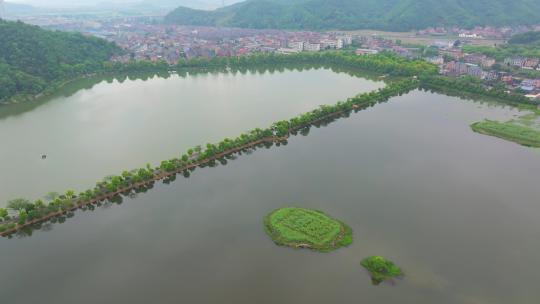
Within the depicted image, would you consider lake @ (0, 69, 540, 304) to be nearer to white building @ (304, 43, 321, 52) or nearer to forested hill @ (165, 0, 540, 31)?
white building @ (304, 43, 321, 52)

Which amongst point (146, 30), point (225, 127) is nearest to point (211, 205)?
point (225, 127)

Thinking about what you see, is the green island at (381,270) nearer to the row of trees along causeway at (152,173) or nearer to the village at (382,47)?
the row of trees along causeway at (152,173)

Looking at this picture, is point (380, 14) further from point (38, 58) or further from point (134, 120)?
point (134, 120)

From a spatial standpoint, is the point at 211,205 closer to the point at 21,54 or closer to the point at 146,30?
the point at 21,54

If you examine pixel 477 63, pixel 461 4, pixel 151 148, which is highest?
pixel 461 4

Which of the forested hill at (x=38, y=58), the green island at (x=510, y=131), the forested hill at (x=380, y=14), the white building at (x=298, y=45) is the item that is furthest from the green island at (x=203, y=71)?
the forested hill at (x=380, y=14)

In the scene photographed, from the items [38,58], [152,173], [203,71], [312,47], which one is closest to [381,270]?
[152,173]

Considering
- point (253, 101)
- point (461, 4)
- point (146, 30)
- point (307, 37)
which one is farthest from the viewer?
point (146, 30)
